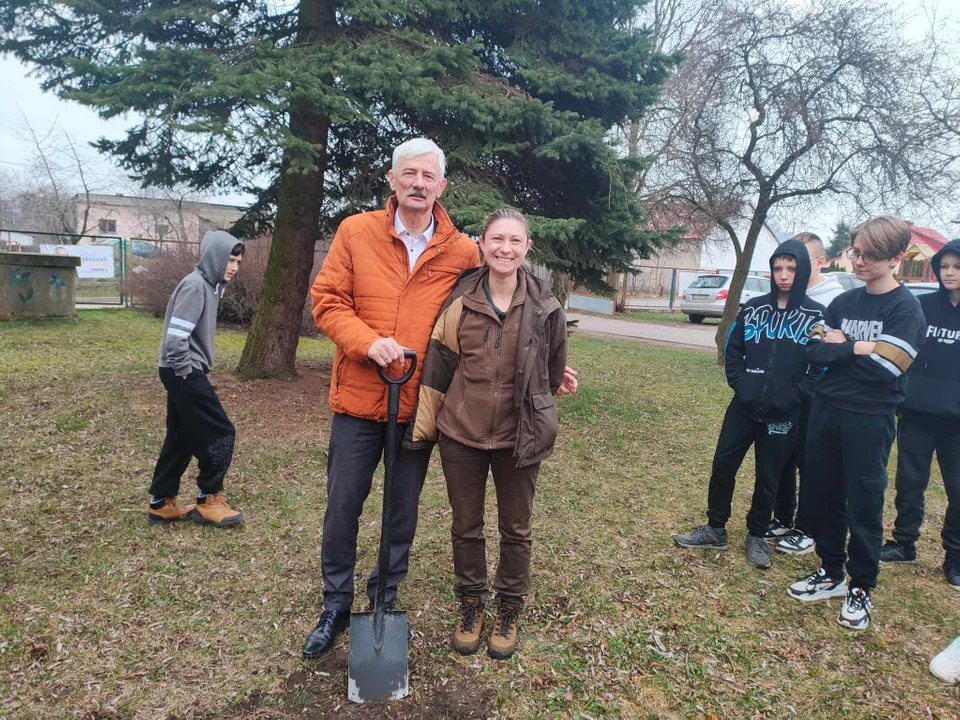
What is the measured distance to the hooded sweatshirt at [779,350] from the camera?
3.51 metres

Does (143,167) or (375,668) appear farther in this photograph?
(143,167)

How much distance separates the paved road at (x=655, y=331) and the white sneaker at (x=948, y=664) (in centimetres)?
1209

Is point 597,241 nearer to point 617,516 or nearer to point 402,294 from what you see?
point 617,516

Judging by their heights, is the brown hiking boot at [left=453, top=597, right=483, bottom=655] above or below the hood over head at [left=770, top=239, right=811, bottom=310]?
below

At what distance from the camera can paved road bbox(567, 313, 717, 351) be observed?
1596 cm

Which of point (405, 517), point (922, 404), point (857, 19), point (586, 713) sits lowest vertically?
point (586, 713)

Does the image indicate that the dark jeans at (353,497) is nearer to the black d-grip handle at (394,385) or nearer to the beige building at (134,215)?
the black d-grip handle at (394,385)

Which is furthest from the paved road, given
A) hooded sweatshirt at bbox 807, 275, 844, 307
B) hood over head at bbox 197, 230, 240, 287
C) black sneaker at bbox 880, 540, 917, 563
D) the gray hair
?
the gray hair

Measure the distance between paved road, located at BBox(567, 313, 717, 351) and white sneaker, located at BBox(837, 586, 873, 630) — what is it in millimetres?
11813

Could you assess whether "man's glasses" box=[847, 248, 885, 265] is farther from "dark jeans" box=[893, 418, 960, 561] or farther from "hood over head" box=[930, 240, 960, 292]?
"dark jeans" box=[893, 418, 960, 561]

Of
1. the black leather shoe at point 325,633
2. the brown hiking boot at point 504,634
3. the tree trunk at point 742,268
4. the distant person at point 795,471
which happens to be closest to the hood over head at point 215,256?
the black leather shoe at point 325,633

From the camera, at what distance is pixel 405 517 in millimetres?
2850

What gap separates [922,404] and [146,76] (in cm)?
623

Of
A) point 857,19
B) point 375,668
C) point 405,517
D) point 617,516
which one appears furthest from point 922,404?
point 857,19
